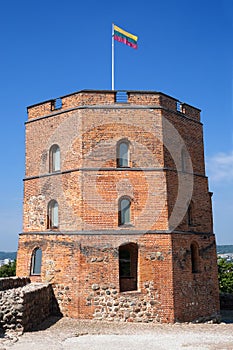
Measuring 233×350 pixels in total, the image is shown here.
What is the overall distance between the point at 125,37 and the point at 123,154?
19.9 ft

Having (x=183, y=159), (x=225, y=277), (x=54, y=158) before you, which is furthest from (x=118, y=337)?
(x=225, y=277)

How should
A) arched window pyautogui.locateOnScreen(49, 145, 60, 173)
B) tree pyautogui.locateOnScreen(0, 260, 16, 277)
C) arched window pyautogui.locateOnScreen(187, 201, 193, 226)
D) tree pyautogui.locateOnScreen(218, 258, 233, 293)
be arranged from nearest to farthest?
arched window pyautogui.locateOnScreen(49, 145, 60, 173) → arched window pyautogui.locateOnScreen(187, 201, 193, 226) → tree pyautogui.locateOnScreen(218, 258, 233, 293) → tree pyautogui.locateOnScreen(0, 260, 16, 277)

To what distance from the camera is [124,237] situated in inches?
610

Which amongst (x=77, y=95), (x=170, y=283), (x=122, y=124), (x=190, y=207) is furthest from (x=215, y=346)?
(x=77, y=95)

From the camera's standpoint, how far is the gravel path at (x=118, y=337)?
10.9m

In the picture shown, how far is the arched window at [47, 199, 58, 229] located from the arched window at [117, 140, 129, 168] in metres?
3.34

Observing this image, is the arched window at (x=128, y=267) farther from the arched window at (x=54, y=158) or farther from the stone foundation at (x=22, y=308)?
→ the arched window at (x=54, y=158)

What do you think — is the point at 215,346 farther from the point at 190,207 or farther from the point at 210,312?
the point at 190,207

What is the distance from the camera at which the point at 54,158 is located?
17.2 meters

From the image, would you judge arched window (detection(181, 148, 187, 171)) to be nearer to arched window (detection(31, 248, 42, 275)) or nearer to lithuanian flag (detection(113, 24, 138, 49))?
lithuanian flag (detection(113, 24, 138, 49))

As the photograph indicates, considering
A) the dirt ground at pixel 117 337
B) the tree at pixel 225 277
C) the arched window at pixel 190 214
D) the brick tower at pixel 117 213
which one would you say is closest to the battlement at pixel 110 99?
the brick tower at pixel 117 213

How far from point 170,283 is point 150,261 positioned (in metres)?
1.15

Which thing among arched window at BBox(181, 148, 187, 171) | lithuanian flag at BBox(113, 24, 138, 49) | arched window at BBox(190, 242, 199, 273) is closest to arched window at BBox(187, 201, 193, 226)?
arched window at BBox(190, 242, 199, 273)

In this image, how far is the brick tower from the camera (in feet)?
49.4
